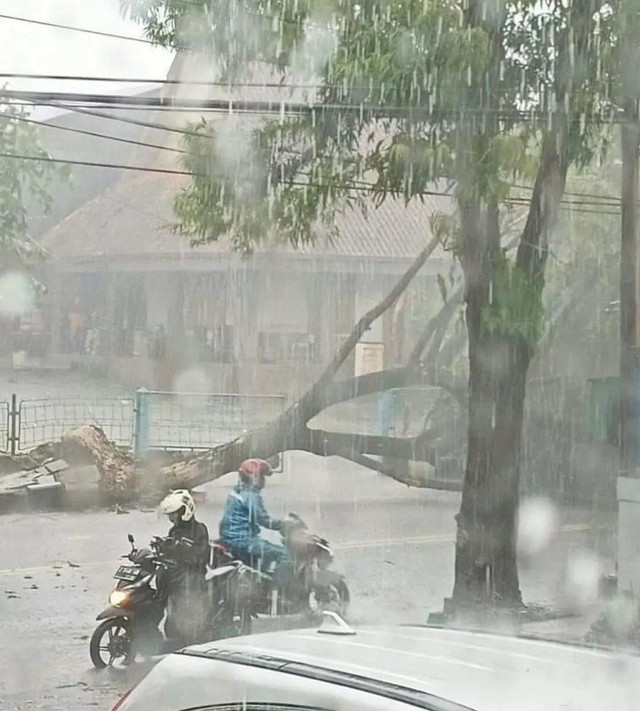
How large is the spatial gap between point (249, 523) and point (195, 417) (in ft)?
0.49

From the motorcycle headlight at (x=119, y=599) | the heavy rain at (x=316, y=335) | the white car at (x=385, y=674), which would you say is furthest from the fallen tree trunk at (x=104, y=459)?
the white car at (x=385, y=674)

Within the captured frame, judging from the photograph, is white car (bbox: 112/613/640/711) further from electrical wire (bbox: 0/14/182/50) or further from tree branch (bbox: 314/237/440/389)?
electrical wire (bbox: 0/14/182/50)

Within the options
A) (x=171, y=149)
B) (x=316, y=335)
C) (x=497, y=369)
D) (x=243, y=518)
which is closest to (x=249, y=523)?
(x=243, y=518)

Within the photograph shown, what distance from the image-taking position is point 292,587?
3.81 ft

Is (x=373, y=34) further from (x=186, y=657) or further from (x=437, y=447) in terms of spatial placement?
(x=186, y=657)

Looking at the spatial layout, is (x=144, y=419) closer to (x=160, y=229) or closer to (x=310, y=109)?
(x=160, y=229)

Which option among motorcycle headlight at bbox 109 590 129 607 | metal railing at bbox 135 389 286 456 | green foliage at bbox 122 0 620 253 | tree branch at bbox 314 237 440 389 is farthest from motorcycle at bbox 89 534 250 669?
green foliage at bbox 122 0 620 253

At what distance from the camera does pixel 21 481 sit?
1.13 metres

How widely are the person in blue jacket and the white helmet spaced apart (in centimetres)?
4

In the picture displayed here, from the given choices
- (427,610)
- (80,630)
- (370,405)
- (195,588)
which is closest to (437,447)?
(370,405)

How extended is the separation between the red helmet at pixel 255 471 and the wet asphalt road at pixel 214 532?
18mm

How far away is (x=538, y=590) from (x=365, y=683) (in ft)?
1.35

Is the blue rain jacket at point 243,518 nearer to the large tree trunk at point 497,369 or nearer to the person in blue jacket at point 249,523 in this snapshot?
the person in blue jacket at point 249,523

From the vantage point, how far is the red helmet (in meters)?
1.19
